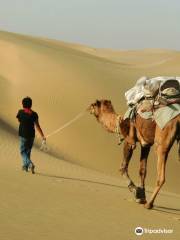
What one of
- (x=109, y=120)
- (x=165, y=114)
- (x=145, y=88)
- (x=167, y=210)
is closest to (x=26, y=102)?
(x=109, y=120)

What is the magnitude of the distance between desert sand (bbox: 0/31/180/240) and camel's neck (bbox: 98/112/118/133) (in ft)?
3.69

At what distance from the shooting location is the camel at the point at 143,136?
352 inches

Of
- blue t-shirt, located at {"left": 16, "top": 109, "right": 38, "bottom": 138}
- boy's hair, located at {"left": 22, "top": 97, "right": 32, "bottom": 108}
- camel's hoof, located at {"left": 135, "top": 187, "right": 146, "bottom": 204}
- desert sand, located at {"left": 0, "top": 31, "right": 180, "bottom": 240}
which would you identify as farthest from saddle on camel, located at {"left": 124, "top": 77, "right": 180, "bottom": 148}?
blue t-shirt, located at {"left": 16, "top": 109, "right": 38, "bottom": 138}

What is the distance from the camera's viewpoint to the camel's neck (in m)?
10.4

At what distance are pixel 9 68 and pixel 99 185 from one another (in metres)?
18.4

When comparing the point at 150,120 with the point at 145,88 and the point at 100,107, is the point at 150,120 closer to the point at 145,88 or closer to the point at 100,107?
the point at 145,88

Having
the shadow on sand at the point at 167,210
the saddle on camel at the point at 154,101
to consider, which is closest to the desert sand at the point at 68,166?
the shadow on sand at the point at 167,210

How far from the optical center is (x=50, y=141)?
22234 mm

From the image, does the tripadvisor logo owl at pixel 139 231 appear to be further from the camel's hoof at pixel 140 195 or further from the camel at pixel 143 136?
the camel's hoof at pixel 140 195

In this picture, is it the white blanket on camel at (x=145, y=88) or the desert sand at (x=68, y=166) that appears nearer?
the desert sand at (x=68, y=166)

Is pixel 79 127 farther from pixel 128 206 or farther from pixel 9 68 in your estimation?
pixel 128 206

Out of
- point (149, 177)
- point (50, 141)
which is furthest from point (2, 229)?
point (50, 141)

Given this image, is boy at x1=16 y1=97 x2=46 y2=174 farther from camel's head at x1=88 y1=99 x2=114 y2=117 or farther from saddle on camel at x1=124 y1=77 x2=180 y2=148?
saddle on camel at x1=124 y1=77 x2=180 y2=148

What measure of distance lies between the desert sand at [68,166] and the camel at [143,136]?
0.34 meters
